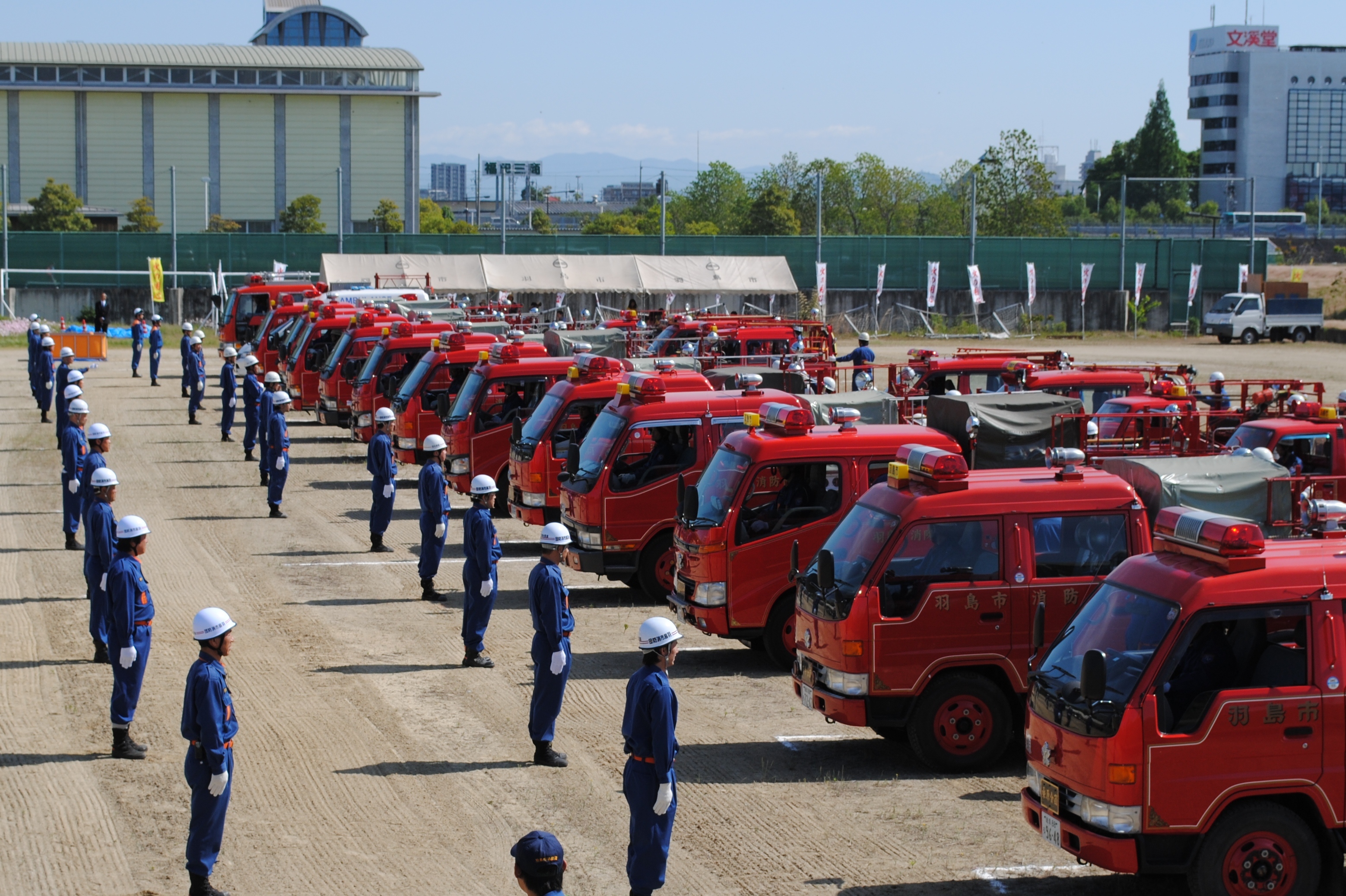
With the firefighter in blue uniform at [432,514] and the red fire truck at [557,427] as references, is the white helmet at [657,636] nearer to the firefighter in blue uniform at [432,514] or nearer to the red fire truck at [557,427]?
the firefighter in blue uniform at [432,514]

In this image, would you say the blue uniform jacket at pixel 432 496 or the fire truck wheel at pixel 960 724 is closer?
the fire truck wheel at pixel 960 724

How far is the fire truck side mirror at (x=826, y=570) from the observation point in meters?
10.2

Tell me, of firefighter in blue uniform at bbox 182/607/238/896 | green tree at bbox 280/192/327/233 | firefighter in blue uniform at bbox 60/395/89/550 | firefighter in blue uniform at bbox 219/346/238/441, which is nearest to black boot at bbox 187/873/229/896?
firefighter in blue uniform at bbox 182/607/238/896

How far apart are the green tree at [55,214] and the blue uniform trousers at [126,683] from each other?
76567 mm

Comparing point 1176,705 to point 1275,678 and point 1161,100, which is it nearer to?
point 1275,678

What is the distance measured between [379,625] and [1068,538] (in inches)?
286

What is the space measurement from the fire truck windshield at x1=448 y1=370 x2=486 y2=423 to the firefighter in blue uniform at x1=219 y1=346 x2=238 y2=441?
25.7ft

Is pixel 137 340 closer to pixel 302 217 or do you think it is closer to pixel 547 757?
pixel 547 757

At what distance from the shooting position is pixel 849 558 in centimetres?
1051

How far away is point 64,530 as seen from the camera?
1831cm

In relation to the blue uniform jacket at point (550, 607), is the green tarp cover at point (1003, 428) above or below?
above

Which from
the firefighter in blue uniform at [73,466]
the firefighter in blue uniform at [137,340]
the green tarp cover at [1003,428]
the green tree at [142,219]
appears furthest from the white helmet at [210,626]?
the green tree at [142,219]

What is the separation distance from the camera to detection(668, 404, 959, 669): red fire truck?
41.2 ft

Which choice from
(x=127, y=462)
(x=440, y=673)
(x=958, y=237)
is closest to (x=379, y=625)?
(x=440, y=673)
